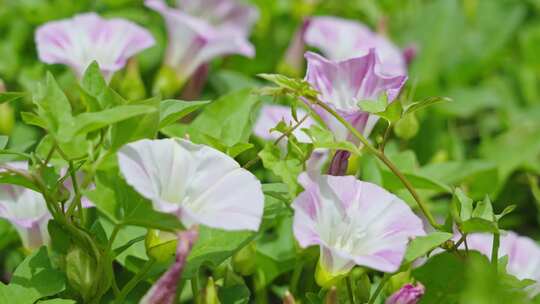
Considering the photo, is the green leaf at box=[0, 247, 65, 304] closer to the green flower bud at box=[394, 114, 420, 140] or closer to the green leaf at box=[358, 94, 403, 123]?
the green leaf at box=[358, 94, 403, 123]

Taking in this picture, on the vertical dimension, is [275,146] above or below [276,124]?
above

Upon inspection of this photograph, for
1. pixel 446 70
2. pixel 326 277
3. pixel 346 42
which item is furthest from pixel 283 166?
pixel 446 70

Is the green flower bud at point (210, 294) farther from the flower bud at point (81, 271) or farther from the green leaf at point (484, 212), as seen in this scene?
the green leaf at point (484, 212)

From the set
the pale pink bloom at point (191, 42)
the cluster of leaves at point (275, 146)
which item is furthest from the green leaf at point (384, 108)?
the pale pink bloom at point (191, 42)

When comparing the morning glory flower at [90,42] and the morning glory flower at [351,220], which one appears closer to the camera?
the morning glory flower at [351,220]

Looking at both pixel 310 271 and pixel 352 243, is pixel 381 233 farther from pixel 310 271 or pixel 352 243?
pixel 310 271

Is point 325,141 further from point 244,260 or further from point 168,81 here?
point 168,81

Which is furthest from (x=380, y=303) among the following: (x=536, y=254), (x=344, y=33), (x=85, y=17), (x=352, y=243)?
(x=344, y=33)
